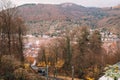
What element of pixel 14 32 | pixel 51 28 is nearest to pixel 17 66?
pixel 14 32

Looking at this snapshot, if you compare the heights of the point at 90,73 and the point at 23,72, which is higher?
the point at 23,72

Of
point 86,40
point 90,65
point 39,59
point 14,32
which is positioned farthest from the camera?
point 39,59

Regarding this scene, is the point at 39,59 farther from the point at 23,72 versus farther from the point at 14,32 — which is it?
the point at 23,72

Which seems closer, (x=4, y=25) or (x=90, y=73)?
(x=4, y=25)

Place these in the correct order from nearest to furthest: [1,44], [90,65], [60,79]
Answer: [1,44]
[60,79]
[90,65]

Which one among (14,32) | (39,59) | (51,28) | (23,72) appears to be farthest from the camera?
(51,28)

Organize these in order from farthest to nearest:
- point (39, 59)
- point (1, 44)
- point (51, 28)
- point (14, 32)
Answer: point (51, 28) < point (39, 59) < point (14, 32) < point (1, 44)

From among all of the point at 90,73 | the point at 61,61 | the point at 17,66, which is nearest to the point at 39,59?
the point at 61,61

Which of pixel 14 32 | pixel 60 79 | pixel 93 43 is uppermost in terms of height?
pixel 14 32

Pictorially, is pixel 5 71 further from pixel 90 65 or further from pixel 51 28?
pixel 51 28
